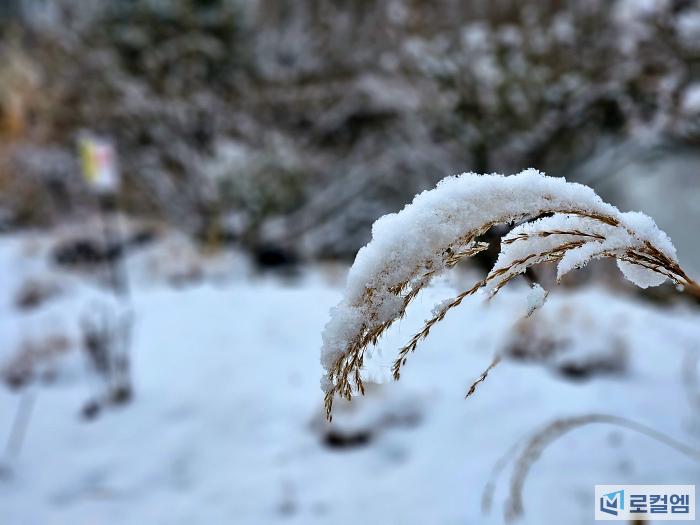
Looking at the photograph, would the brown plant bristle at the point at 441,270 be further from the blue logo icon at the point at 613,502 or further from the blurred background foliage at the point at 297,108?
the blurred background foliage at the point at 297,108

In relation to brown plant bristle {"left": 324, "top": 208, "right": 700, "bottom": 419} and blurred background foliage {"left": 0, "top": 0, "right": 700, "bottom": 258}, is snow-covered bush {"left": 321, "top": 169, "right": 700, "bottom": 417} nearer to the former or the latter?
brown plant bristle {"left": 324, "top": 208, "right": 700, "bottom": 419}

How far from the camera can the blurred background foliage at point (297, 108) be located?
5871mm

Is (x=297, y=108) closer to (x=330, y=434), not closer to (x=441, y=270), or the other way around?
(x=330, y=434)

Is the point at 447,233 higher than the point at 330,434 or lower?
lower

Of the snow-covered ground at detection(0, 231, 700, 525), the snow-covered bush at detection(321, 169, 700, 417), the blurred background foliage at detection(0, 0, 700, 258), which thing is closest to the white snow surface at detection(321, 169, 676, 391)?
the snow-covered bush at detection(321, 169, 700, 417)

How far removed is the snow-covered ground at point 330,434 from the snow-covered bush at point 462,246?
0.46 meters

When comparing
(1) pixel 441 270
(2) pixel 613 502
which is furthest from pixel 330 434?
(1) pixel 441 270

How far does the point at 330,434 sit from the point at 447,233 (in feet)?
6.49

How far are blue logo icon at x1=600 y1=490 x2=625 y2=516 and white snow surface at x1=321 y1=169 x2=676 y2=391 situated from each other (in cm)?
95

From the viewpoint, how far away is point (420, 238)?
506 mm

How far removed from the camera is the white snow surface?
494 millimetres

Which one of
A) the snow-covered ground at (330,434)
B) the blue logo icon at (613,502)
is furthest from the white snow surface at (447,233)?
the blue logo icon at (613,502)

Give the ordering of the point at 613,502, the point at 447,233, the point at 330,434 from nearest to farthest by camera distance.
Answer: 1. the point at 447,233
2. the point at 613,502
3. the point at 330,434

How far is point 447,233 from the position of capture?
1.65 ft
